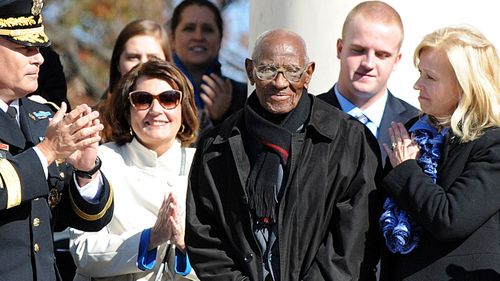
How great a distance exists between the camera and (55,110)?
5.68 metres

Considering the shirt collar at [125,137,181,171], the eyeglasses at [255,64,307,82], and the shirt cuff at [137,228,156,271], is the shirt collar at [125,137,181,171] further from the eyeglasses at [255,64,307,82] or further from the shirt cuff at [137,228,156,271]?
the eyeglasses at [255,64,307,82]

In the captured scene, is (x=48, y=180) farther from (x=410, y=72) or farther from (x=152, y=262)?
(x=410, y=72)

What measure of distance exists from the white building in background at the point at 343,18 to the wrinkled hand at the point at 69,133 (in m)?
2.08

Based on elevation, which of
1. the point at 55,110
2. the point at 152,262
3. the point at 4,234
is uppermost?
the point at 55,110

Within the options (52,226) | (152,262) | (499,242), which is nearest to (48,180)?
(52,226)

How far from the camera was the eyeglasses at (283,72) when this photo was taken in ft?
17.3

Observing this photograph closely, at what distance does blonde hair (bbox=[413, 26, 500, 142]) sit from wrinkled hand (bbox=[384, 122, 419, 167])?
200 millimetres

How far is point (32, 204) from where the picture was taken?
521 centimetres

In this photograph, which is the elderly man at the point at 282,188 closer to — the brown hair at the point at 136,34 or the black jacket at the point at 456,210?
the black jacket at the point at 456,210

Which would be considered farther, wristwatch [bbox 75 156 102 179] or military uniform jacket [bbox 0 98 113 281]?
wristwatch [bbox 75 156 102 179]

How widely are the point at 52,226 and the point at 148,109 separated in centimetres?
100

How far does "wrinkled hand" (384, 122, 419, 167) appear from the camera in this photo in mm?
5301

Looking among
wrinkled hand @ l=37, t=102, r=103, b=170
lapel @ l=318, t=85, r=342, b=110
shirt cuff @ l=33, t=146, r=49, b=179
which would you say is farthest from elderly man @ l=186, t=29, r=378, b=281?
lapel @ l=318, t=85, r=342, b=110

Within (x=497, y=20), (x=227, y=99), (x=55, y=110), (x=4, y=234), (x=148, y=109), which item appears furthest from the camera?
(x=227, y=99)
